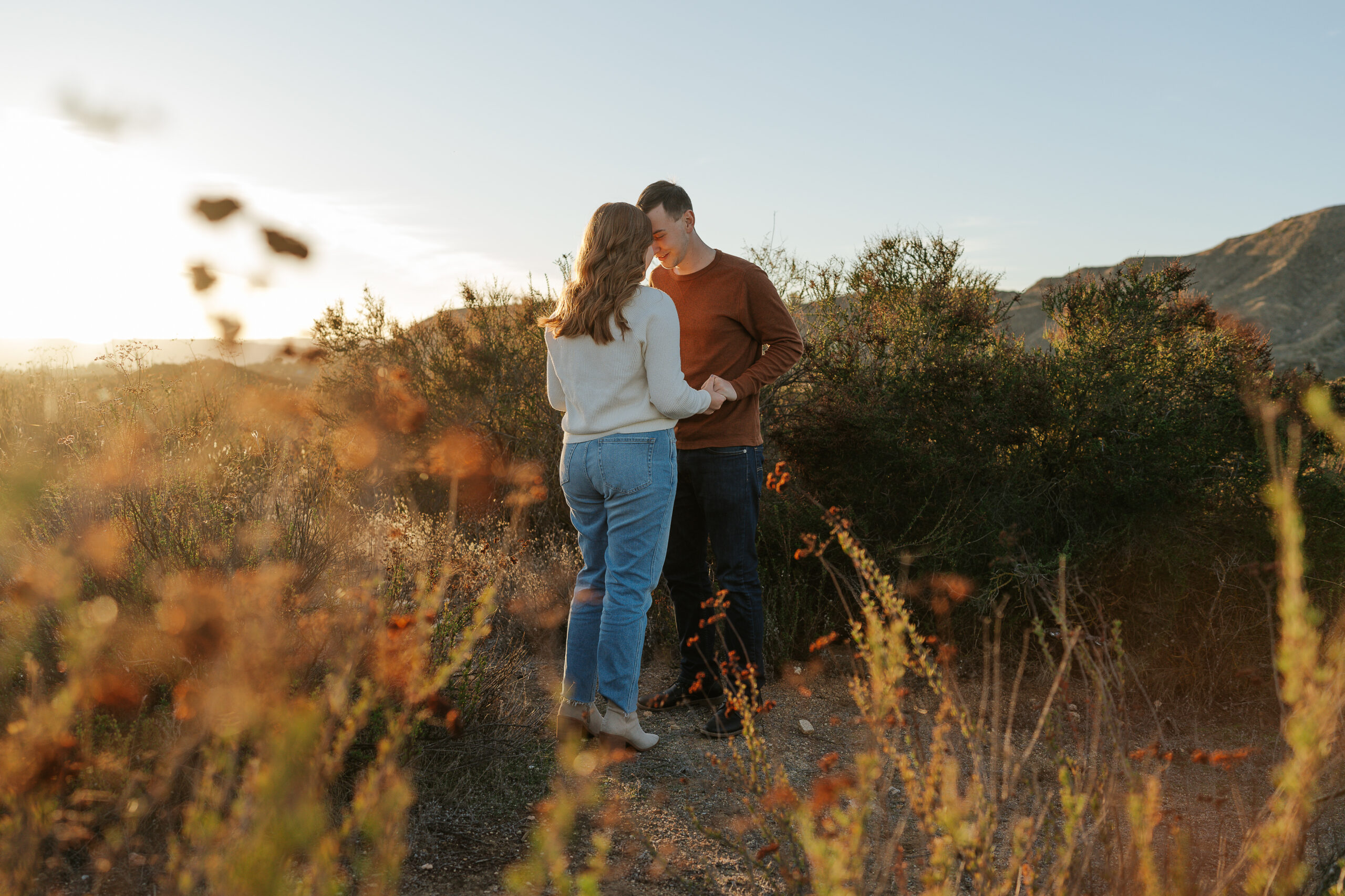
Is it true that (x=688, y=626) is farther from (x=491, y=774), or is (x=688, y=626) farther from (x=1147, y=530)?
(x=1147, y=530)

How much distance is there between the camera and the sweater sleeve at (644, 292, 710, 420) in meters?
2.51

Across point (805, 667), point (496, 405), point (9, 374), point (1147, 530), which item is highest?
point (9, 374)

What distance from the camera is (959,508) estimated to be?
153 inches

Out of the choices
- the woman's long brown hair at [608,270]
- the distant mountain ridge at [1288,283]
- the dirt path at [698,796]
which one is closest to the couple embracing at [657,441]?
the woman's long brown hair at [608,270]

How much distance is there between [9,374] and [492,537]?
26.4 feet

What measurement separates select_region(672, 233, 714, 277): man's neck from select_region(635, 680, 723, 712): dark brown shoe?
170 cm

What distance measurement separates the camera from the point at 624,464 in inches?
99.9

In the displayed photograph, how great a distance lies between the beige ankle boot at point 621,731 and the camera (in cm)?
277

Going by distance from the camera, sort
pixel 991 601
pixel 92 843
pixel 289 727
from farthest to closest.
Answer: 1. pixel 991 601
2. pixel 92 843
3. pixel 289 727

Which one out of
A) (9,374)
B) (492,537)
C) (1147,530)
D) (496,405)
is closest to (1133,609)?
(1147,530)

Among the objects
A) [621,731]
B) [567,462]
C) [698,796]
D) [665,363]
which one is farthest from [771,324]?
[698,796]

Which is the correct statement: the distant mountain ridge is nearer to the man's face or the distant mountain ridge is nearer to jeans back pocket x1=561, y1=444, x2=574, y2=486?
the man's face

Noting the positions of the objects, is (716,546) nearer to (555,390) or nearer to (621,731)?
(621,731)

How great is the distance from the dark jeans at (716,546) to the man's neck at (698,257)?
71cm
